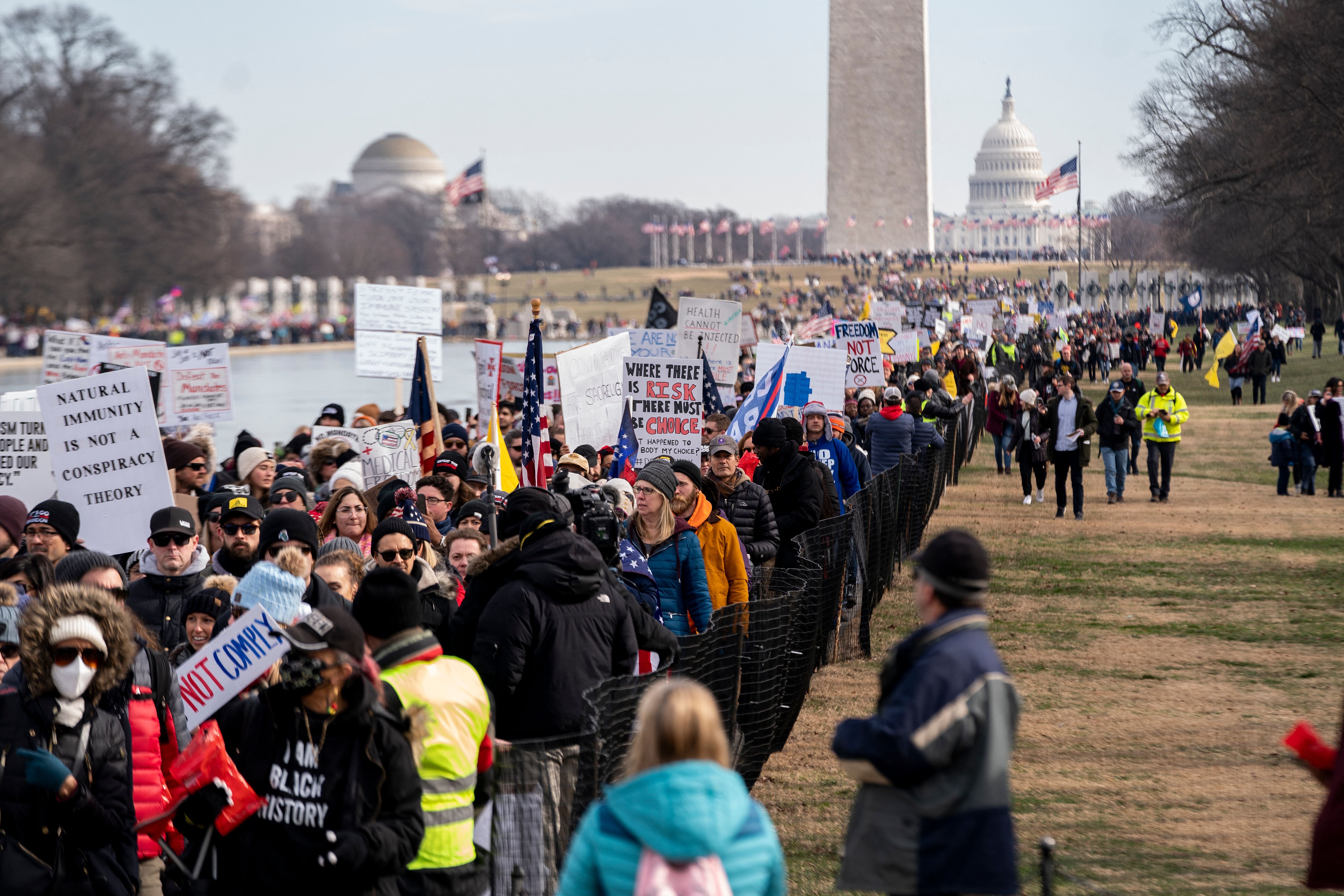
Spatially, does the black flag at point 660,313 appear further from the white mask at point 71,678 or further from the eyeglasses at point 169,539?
the white mask at point 71,678

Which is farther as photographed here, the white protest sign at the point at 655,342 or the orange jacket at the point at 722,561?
the white protest sign at the point at 655,342

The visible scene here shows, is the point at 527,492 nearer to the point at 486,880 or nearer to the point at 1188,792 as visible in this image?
the point at 486,880

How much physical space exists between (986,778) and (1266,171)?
2672cm

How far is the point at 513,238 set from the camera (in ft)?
535

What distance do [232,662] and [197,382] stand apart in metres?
9.27

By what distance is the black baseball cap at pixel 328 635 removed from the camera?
369cm

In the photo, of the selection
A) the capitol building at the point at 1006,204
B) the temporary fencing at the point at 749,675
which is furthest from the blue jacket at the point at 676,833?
the capitol building at the point at 1006,204

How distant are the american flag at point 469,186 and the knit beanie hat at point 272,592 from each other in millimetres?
51409

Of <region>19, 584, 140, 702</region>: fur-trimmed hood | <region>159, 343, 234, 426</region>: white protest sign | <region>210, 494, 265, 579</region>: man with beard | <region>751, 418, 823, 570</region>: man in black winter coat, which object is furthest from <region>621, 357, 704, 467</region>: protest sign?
<region>19, 584, 140, 702</region>: fur-trimmed hood

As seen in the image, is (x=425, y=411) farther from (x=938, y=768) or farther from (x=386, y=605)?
(x=938, y=768)

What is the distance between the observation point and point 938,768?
3666 millimetres

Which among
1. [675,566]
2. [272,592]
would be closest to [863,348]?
[675,566]

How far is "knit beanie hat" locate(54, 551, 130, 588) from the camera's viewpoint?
525cm

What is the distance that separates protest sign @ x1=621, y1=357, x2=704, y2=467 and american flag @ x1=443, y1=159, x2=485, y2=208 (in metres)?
46.9
